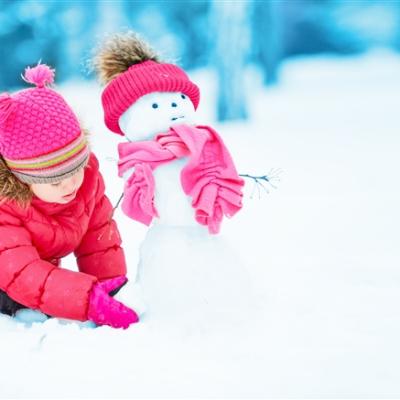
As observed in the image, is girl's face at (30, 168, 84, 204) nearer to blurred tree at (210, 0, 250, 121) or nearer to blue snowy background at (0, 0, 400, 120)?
blurred tree at (210, 0, 250, 121)

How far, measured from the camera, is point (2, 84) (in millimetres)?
4340

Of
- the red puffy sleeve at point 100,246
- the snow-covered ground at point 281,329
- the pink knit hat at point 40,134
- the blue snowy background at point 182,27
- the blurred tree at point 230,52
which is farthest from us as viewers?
the blue snowy background at point 182,27

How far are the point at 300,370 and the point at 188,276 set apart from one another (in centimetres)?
24

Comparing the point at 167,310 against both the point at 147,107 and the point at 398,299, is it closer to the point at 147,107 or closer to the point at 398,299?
the point at 147,107

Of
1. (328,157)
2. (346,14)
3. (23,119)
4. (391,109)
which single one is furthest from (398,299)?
(346,14)

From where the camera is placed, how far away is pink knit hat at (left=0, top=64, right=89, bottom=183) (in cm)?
107

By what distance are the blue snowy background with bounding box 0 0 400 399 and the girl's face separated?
0.41ft

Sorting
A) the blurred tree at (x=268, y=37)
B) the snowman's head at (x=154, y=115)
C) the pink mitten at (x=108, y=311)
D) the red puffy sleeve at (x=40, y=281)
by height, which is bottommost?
the blurred tree at (x=268, y=37)

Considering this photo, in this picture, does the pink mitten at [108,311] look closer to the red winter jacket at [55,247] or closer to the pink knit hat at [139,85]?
the red winter jacket at [55,247]

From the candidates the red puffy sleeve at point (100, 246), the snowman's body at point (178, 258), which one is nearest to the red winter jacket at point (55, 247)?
the red puffy sleeve at point (100, 246)

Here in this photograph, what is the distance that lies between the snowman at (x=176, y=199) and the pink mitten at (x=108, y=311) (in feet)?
0.11

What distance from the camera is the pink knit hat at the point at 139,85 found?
1127mm

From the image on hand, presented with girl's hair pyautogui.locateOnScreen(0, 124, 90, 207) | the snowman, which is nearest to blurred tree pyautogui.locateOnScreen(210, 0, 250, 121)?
the snowman

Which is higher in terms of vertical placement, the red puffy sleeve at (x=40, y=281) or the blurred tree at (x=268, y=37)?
the red puffy sleeve at (x=40, y=281)
